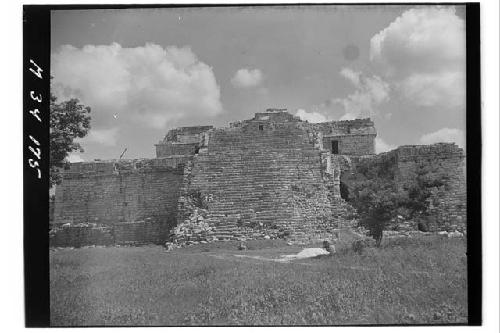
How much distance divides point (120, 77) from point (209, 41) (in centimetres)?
187

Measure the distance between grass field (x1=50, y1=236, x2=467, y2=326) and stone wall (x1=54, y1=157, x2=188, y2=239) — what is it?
1.27 m

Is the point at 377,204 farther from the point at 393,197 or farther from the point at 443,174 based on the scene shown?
the point at 443,174

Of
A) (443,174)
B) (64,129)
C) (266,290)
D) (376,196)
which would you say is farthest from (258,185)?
(64,129)

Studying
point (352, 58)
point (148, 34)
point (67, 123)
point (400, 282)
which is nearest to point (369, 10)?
point (352, 58)

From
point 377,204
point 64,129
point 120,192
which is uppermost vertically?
point 64,129

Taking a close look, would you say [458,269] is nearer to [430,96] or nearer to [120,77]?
[430,96]

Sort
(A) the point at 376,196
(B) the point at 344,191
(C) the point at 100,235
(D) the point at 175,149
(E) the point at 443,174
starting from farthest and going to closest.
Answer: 1. (B) the point at 344,191
2. (D) the point at 175,149
3. (A) the point at 376,196
4. (C) the point at 100,235
5. (E) the point at 443,174

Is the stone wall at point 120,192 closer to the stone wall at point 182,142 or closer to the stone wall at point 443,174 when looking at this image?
the stone wall at point 182,142

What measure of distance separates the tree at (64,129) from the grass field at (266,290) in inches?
66.3

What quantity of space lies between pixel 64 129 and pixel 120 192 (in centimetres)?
238

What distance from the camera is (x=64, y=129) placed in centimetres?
1229

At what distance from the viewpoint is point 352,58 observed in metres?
12.3

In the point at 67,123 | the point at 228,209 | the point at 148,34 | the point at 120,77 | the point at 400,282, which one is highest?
the point at 148,34

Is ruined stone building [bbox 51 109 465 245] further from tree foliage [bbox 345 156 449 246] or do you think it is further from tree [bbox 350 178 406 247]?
tree [bbox 350 178 406 247]
